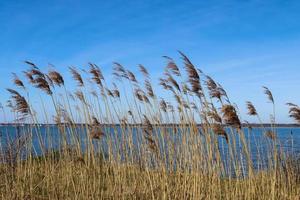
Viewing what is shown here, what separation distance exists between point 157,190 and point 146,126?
1.16 metres

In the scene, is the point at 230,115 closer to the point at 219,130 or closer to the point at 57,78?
the point at 219,130

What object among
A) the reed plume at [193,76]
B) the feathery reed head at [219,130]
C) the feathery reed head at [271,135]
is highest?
the reed plume at [193,76]

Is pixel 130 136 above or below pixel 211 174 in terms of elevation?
above

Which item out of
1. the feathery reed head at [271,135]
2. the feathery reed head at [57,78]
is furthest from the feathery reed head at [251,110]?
the feathery reed head at [57,78]

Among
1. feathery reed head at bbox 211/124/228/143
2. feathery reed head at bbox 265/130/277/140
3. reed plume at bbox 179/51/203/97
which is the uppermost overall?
reed plume at bbox 179/51/203/97

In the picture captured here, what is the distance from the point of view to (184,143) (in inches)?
228

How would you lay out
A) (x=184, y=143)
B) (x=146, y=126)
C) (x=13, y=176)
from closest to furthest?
1. (x=13, y=176)
2. (x=184, y=143)
3. (x=146, y=126)

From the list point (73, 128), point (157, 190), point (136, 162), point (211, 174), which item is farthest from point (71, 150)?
point (211, 174)

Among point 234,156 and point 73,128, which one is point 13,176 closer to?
point 73,128

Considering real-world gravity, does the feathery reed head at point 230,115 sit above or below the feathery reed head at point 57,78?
below

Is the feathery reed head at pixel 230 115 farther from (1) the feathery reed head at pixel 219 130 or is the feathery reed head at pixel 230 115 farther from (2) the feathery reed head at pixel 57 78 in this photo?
(2) the feathery reed head at pixel 57 78

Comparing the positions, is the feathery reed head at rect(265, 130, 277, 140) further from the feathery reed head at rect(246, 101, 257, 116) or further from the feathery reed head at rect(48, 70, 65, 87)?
the feathery reed head at rect(48, 70, 65, 87)

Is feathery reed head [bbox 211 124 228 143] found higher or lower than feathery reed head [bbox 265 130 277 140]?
higher

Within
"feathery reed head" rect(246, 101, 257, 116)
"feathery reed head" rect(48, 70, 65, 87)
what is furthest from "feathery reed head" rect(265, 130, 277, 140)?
"feathery reed head" rect(48, 70, 65, 87)
